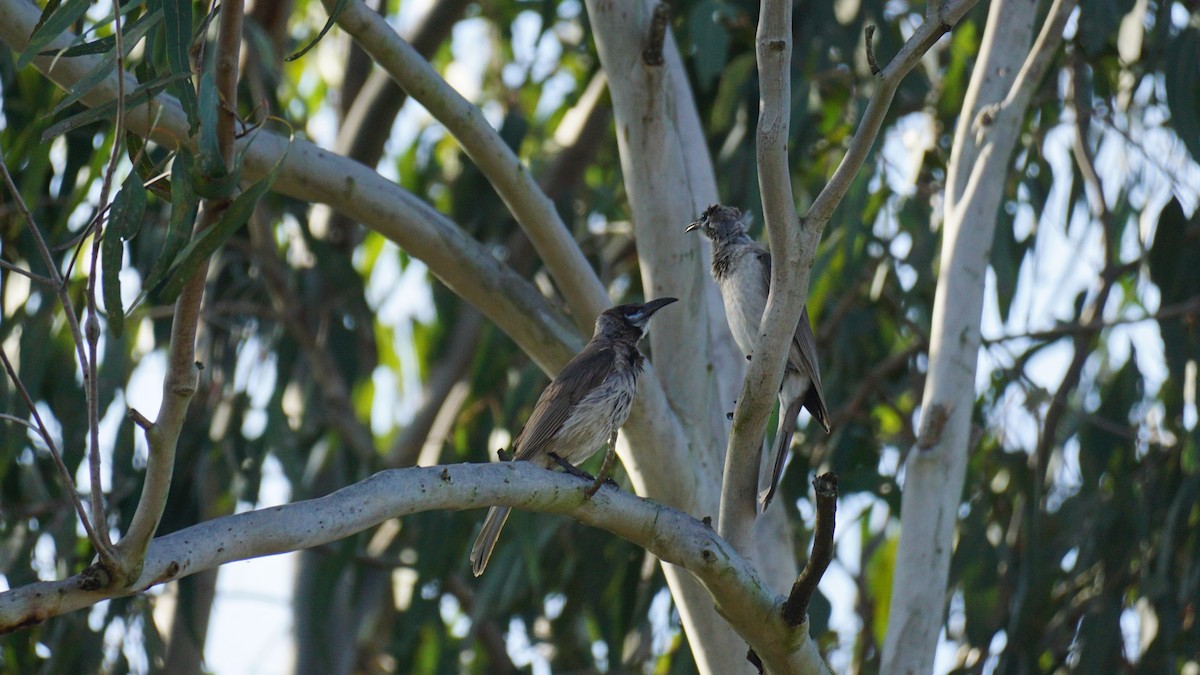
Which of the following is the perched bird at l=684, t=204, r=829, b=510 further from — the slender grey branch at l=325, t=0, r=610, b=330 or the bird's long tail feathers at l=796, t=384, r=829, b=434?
the slender grey branch at l=325, t=0, r=610, b=330

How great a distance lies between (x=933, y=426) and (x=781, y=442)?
16.1 inches

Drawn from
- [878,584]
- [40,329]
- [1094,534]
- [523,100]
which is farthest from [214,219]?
[523,100]

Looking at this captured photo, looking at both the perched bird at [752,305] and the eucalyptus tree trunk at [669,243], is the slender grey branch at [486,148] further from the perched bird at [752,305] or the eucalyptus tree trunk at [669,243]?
the perched bird at [752,305]

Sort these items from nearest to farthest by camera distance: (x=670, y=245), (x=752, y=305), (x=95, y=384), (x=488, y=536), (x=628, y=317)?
(x=95, y=384) < (x=488, y=536) < (x=670, y=245) < (x=752, y=305) < (x=628, y=317)

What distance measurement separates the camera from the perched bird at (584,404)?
3434 mm

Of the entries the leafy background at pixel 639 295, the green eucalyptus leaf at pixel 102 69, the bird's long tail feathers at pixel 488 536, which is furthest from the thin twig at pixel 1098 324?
the green eucalyptus leaf at pixel 102 69

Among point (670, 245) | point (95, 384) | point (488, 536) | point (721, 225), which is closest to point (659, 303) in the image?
point (670, 245)

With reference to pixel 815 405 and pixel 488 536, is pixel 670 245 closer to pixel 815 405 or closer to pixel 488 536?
pixel 815 405

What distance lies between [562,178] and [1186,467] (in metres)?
2.85

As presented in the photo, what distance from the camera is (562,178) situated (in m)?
6.03

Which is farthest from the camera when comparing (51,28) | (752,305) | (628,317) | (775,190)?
(628,317)

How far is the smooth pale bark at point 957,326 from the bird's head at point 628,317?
77 centimetres

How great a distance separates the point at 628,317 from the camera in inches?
156

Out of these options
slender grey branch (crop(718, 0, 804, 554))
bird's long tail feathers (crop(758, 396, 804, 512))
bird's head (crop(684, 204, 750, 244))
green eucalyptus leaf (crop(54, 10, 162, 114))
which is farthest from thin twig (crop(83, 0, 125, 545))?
bird's head (crop(684, 204, 750, 244))
